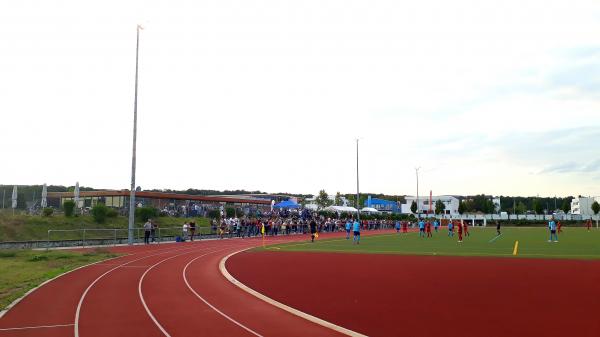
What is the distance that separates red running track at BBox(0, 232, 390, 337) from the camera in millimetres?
9352

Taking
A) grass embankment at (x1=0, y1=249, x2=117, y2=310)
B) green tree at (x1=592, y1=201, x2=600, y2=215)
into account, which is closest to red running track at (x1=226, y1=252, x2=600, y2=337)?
grass embankment at (x1=0, y1=249, x2=117, y2=310)

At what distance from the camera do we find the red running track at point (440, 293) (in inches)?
365

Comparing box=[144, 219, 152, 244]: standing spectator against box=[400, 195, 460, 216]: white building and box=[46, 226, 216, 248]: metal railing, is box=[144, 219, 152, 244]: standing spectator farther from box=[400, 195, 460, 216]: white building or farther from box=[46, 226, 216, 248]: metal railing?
box=[400, 195, 460, 216]: white building

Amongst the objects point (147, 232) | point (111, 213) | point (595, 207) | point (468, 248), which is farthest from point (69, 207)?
point (595, 207)

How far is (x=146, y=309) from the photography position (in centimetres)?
1127

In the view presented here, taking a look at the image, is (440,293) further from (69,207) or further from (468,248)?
(69,207)

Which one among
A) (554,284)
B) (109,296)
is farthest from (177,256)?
(554,284)

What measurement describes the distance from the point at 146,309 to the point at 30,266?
11.2m

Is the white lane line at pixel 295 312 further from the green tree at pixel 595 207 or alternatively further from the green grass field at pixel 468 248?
the green tree at pixel 595 207

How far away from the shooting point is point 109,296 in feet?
42.8

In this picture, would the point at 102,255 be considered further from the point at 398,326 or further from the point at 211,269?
the point at 398,326

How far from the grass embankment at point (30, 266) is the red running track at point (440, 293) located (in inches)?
241

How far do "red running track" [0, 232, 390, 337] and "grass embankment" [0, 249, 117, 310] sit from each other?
62cm

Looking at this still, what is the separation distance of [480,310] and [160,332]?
254 inches
